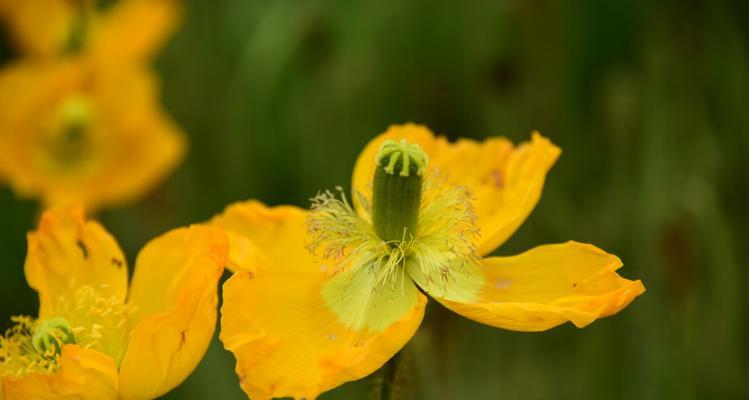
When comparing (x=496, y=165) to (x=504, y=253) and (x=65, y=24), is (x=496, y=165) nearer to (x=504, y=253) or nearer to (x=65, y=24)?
(x=504, y=253)

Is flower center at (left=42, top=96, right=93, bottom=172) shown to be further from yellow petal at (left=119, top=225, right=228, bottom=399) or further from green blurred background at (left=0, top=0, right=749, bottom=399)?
yellow petal at (left=119, top=225, right=228, bottom=399)

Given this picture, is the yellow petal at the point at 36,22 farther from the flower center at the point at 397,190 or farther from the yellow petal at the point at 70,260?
the flower center at the point at 397,190

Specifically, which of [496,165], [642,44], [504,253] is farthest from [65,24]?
[496,165]

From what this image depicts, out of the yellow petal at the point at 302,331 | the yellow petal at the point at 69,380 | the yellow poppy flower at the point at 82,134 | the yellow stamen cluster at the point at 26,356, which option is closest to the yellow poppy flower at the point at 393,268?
the yellow petal at the point at 302,331

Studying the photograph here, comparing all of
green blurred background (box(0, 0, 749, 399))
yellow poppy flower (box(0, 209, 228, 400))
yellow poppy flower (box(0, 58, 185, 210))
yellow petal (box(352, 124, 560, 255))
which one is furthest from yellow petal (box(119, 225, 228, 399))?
yellow poppy flower (box(0, 58, 185, 210))

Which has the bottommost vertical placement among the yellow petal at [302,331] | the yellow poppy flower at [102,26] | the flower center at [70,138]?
the flower center at [70,138]

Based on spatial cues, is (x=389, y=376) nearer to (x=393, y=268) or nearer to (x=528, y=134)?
(x=393, y=268)
